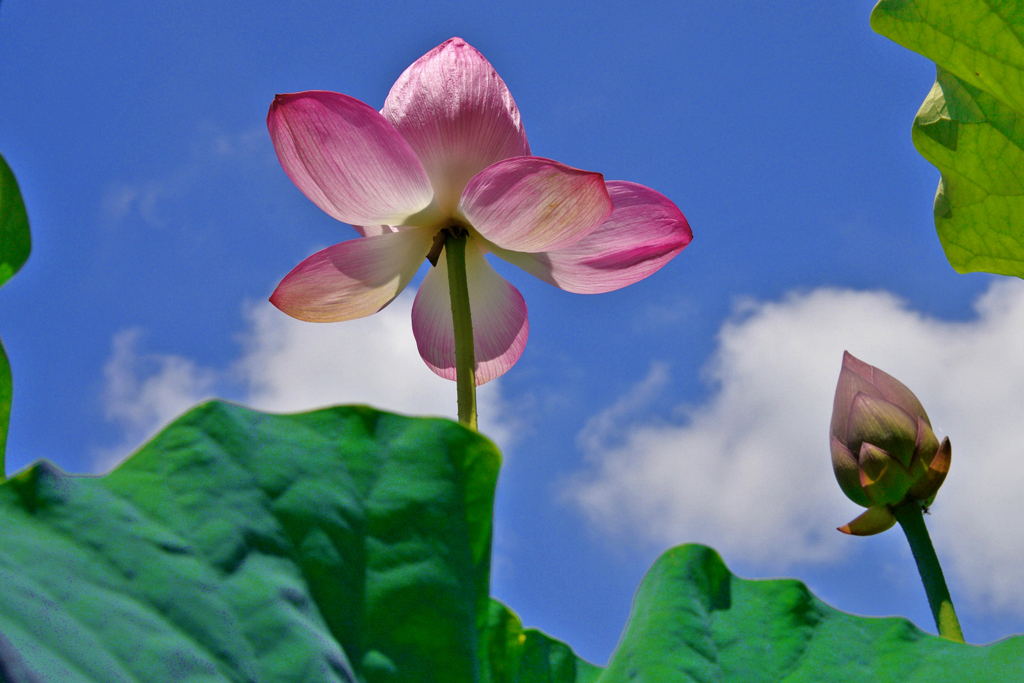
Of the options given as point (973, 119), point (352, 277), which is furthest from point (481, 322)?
point (973, 119)

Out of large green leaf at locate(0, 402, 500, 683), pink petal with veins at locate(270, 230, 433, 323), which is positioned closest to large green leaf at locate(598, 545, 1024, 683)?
large green leaf at locate(0, 402, 500, 683)

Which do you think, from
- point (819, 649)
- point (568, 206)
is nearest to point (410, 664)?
point (819, 649)

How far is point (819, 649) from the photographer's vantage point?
61cm

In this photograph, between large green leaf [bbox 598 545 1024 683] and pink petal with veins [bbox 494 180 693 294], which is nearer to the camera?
large green leaf [bbox 598 545 1024 683]

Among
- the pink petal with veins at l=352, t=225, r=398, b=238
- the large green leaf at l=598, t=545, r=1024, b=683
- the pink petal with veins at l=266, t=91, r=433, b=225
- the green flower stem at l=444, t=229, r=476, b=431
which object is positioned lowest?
the large green leaf at l=598, t=545, r=1024, b=683

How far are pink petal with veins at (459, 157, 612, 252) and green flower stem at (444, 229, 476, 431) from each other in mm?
63

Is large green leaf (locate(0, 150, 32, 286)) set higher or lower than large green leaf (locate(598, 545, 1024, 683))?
higher

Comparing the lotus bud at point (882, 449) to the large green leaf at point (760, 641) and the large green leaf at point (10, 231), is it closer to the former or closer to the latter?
the large green leaf at point (760, 641)

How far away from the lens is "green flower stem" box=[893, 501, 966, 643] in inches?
31.9

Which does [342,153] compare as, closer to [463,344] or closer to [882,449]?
[463,344]

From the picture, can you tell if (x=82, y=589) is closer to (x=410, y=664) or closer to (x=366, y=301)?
(x=410, y=664)

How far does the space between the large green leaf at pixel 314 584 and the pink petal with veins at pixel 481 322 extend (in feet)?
1.39

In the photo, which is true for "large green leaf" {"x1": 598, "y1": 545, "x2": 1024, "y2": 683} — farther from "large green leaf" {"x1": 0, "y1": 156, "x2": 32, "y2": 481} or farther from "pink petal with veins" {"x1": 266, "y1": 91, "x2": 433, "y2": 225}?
"large green leaf" {"x1": 0, "y1": 156, "x2": 32, "y2": 481}

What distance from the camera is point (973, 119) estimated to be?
39.3 inches
